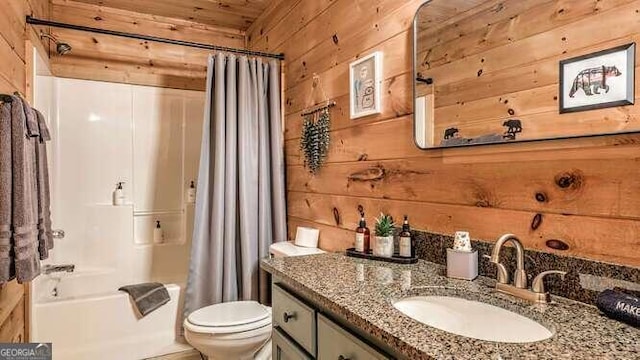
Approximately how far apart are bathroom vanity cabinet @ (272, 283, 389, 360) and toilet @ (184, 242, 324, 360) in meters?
0.50

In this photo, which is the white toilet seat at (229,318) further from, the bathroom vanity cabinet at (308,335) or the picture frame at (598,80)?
the picture frame at (598,80)

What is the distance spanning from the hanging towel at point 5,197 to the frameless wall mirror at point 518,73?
153 cm

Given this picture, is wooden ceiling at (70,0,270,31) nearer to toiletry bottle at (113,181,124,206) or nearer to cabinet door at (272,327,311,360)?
toiletry bottle at (113,181,124,206)

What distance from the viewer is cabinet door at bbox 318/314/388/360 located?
99 centimetres

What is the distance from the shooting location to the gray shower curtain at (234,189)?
7.98 feet

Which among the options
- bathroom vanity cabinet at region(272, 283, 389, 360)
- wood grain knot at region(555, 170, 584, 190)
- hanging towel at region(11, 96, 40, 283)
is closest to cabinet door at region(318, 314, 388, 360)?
→ bathroom vanity cabinet at region(272, 283, 389, 360)

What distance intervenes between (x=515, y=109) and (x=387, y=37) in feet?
2.40

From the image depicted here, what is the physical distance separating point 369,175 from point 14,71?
5.77 ft

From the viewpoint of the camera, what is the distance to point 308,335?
1.28 meters

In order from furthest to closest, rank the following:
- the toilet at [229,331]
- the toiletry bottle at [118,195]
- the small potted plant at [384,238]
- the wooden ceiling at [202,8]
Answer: the toiletry bottle at [118,195], the wooden ceiling at [202,8], the toilet at [229,331], the small potted plant at [384,238]

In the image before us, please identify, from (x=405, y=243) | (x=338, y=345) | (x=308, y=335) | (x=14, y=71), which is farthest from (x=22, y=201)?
(x=405, y=243)

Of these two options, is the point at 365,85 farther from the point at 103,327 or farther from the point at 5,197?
the point at 103,327

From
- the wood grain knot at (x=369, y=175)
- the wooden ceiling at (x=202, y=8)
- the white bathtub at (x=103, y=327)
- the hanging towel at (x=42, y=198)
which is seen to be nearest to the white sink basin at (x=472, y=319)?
the wood grain knot at (x=369, y=175)

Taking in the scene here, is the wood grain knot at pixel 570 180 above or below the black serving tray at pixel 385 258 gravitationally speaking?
above
